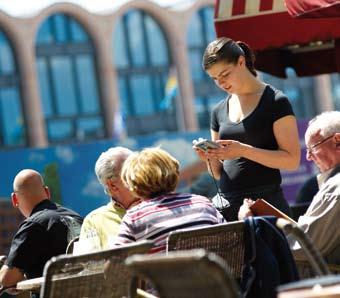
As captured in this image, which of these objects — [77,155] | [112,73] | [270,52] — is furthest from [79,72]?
[270,52]

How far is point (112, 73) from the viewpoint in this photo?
48.3 meters

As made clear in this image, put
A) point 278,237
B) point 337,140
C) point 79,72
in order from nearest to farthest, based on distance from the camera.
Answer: point 278,237, point 337,140, point 79,72

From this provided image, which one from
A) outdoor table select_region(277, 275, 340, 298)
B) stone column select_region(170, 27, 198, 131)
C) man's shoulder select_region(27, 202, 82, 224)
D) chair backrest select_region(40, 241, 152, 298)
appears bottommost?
stone column select_region(170, 27, 198, 131)

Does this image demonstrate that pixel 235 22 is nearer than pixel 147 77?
Yes

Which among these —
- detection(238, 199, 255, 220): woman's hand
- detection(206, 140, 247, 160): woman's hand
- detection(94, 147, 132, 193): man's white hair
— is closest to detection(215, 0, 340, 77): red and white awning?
detection(94, 147, 132, 193): man's white hair

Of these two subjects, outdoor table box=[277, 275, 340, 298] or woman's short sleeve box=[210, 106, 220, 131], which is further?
woman's short sleeve box=[210, 106, 220, 131]

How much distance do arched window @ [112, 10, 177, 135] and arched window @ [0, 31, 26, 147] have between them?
5047mm

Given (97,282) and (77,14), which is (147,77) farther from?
(97,282)

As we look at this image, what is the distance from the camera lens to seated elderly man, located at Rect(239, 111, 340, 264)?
4.57m

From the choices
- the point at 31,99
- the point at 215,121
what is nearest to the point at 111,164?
the point at 215,121

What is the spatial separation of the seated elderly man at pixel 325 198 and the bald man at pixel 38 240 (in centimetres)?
154

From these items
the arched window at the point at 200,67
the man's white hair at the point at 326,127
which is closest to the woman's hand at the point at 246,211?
the man's white hair at the point at 326,127

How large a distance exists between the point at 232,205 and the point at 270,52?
116 inches

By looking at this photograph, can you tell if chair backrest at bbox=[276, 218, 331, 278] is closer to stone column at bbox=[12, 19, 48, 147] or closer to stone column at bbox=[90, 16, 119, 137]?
stone column at bbox=[12, 19, 48, 147]
